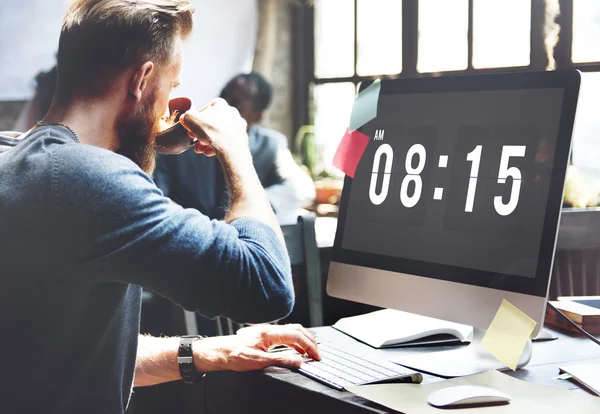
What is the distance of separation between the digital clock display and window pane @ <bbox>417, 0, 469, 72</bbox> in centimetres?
377

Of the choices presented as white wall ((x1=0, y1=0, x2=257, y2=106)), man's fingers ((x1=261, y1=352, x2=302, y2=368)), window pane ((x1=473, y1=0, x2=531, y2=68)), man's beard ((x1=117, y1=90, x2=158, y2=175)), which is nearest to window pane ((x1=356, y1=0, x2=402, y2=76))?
window pane ((x1=473, y1=0, x2=531, y2=68))

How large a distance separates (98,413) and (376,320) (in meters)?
0.56

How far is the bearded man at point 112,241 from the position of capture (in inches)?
38.5

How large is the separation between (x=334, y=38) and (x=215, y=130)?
4788mm

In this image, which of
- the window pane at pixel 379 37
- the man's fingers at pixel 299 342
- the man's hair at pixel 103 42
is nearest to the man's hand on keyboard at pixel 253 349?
the man's fingers at pixel 299 342

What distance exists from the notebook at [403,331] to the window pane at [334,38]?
443 cm

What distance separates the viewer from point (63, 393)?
1.05 m

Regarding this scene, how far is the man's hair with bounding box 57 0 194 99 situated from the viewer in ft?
3.69

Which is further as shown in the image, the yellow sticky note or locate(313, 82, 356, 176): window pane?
locate(313, 82, 356, 176): window pane

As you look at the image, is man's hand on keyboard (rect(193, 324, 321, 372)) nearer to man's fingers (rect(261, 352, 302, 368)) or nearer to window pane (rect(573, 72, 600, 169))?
man's fingers (rect(261, 352, 302, 368))

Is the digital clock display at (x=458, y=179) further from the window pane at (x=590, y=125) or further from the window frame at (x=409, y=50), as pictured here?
the window pane at (x=590, y=125)

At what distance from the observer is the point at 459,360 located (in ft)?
3.85

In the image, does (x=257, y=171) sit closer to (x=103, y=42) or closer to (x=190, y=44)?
(x=190, y=44)

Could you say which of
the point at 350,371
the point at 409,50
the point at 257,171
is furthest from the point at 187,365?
the point at 409,50
